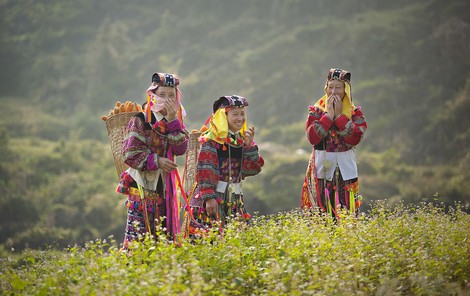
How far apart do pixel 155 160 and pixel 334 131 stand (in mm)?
2076

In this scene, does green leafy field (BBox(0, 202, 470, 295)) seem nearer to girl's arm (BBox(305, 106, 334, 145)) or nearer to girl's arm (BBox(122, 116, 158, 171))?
girl's arm (BBox(122, 116, 158, 171))

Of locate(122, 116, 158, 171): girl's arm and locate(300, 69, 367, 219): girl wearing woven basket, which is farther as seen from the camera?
locate(300, 69, 367, 219): girl wearing woven basket

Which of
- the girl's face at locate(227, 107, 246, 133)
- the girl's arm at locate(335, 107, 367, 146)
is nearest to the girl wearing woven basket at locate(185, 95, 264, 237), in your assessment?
the girl's face at locate(227, 107, 246, 133)

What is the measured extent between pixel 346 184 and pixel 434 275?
76.3 inches

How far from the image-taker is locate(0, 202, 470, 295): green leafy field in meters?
4.85

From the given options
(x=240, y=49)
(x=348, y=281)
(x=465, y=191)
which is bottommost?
(x=348, y=281)

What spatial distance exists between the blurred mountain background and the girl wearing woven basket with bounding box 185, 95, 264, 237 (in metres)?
7.48

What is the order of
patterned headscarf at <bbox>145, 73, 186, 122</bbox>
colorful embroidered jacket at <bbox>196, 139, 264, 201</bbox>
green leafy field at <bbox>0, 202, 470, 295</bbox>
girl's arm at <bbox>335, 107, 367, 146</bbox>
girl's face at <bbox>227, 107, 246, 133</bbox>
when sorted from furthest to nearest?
girl's arm at <bbox>335, 107, 367, 146</bbox>, girl's face at <bbox>227, 107, 246, 133</bbox>, colorful embroidered jacket at <bbox>196, 139, 264, 201</bbox>, patterned headscarf at <bbox>145, 73, 186, 122</bbox>, green leafy field at <bbox>0, 202, 470, 295</bbox>

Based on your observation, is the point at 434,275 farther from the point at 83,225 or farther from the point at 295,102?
the point at 295,102

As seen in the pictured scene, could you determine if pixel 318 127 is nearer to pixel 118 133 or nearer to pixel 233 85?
pixel 118 133

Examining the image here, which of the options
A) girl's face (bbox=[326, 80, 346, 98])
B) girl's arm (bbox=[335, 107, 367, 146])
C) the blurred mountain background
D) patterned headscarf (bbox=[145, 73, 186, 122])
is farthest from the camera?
the blurred mountain background

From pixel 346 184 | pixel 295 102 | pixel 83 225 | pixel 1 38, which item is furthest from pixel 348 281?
pixel 1 38

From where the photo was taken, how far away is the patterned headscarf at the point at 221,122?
22.4 feet

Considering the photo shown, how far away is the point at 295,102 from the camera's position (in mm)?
23516
